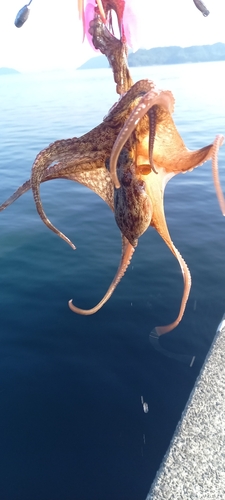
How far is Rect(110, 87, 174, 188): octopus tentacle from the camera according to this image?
1.23m

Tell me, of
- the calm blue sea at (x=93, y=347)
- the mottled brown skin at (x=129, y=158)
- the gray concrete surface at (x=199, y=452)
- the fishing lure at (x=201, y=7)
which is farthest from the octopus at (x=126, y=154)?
the calm blue sea at (x=93, y=347)

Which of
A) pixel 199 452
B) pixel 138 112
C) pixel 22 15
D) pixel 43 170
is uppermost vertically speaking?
pixel 22 15

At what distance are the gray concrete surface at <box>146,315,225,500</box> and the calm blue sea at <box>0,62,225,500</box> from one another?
1.54 meters

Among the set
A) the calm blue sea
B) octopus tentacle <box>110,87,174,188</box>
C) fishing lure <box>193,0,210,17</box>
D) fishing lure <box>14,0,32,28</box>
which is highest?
fishing lure <box>14,0,32,28</box>


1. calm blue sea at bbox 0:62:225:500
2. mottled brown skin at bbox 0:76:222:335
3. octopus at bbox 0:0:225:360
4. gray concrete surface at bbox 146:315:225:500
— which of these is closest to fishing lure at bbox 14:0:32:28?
octopus at bbox 0:0:225:360

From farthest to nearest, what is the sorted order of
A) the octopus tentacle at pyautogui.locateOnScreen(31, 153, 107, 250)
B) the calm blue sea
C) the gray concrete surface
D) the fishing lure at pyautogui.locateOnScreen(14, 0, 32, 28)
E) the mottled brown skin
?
1. the calm blue sea
2. the gray concrete surface
3. the fishing lure at pyautogui.locateOnScreen(14, 0, 32, 28)
4. the octopus tentacle at pyautogui.locateOnScreen(31, 153, 107, 250)
5. the mottled brown skin

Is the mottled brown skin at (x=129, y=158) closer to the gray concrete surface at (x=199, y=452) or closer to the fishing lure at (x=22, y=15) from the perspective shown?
the fishing lure at (x=22, y=15)

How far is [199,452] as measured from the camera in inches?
146

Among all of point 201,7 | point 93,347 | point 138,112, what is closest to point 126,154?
point 138,112

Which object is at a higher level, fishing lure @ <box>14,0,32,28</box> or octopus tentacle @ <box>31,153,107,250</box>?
fishing lure @ <box>14,0,32,28</box>

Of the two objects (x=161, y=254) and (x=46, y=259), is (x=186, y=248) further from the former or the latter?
(x=46, y=259)

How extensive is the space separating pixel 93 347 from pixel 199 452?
3568 millimetres

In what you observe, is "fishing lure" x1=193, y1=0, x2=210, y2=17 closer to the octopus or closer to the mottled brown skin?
the octopus

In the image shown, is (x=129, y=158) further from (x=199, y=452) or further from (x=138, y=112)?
(x=199, y=452)
